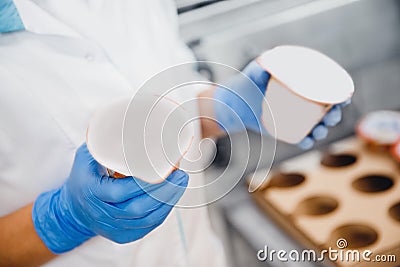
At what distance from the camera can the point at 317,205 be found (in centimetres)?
105

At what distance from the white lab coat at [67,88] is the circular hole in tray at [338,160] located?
1.38 ft

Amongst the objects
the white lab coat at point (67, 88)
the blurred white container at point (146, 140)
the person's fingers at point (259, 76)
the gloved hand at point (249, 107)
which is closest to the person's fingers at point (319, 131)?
the gloved hand at point (249, 107)

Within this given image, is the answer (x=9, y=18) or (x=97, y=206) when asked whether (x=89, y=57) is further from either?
(x=97, y=206)

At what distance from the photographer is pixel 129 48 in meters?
0.87

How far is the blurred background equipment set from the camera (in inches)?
45.6

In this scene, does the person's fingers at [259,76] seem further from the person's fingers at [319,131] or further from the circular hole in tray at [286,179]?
the circular hole in tray at [286,179]

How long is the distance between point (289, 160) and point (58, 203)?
68 centimetres

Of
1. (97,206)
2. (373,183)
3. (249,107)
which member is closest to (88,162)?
(97,206)

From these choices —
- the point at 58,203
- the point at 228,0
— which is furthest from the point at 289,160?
the point at 58,203

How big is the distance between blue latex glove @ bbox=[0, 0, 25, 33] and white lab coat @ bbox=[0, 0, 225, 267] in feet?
0.05

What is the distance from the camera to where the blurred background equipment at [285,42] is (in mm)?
1157

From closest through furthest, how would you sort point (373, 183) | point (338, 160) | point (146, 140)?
point (146, 140)
point (373, 183)
point (338, 160)

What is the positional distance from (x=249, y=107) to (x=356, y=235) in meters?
0.37

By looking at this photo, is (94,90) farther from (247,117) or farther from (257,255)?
(257,255)
